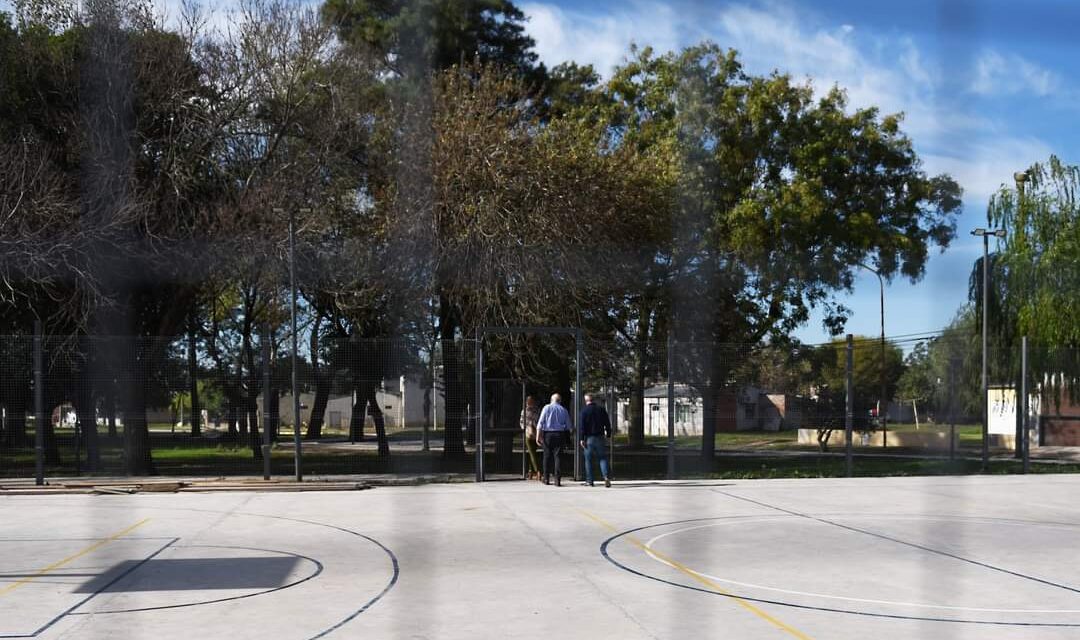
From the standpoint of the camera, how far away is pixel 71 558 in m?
11.0

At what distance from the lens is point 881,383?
23.8 metres

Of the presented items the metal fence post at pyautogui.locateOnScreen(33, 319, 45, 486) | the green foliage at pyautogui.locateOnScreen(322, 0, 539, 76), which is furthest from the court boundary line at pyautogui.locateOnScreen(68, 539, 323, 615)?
the green foliage at pyautogui.locateOnScreen(322, 0, 539, 76)

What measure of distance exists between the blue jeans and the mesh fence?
0.62 m

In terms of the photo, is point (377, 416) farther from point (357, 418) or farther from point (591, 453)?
point (591, 453)

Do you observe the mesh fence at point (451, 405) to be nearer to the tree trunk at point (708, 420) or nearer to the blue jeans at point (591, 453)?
the tree trunk at point (708, 420)

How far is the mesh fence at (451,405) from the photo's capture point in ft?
67.5

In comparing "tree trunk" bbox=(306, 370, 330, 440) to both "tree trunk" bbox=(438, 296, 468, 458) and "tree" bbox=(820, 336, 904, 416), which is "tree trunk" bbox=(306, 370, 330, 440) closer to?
"tree trunk" bbox=(438, 296, 468, 458)

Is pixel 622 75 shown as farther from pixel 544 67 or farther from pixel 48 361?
pixel 48 361

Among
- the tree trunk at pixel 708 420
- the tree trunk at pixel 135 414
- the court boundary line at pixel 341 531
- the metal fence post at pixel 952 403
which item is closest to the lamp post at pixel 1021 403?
the metal fence post at pixel 952 403

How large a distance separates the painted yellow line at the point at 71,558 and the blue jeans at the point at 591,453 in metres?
7.80

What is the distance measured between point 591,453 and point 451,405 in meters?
3.19

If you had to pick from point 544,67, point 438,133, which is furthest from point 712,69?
point 438,133

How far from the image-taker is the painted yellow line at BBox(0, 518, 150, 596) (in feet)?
30.6

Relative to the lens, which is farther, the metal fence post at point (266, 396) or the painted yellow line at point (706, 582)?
the metal fence post at point (266, 396)
